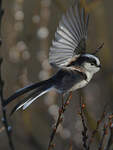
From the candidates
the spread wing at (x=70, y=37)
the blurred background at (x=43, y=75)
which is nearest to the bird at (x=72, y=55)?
the spread wing at (x=70, y=37)

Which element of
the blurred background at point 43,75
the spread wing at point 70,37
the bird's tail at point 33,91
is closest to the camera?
the bird's tail at point 33,91

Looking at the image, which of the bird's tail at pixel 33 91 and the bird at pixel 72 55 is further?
the bird at pixel 72 55

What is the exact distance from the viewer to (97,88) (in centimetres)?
290

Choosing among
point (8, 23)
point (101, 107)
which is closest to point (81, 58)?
point (8, 23)

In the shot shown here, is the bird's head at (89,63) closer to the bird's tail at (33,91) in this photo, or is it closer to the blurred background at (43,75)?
the bird's tail at (33,91)

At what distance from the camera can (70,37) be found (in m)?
1.51

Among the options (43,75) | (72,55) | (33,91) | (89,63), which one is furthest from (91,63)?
(43,75)

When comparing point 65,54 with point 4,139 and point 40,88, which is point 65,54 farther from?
point 4,139

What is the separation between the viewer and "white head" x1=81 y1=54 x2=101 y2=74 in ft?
4.82

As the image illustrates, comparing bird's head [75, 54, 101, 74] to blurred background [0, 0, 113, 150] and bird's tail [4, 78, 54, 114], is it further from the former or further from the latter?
blurred background [0, 0, 113, 150]

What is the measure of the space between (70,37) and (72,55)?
4.1 inches

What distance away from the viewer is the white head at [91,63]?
1.47 metres

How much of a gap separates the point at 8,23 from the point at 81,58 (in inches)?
42.8

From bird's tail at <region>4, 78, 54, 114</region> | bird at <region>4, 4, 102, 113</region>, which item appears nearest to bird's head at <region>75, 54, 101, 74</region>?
bird at <region>4, 4, 102, 113</region>
